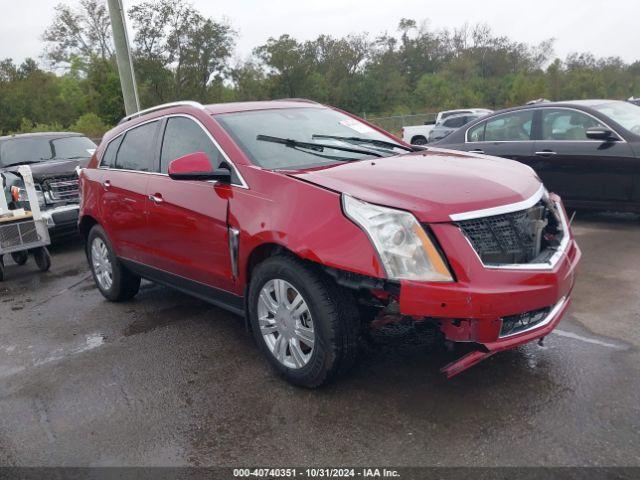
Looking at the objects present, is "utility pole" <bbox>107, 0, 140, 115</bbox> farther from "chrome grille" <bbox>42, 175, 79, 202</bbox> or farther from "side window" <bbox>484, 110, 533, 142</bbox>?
"side window" <bbox>484, 110, 533, 142</bbox>

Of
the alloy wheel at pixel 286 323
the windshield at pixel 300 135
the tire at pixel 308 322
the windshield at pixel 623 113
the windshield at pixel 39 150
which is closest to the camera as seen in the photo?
the tire at pixel 308 322

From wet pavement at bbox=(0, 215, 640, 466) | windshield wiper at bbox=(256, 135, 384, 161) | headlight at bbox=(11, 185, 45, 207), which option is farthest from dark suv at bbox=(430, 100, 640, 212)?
headlight at bbox=(11, 185, 45, 207)

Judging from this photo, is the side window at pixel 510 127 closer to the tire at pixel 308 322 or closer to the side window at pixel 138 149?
the side window at pixel 138 149

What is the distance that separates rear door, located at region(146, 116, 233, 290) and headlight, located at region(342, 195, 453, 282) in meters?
1.18

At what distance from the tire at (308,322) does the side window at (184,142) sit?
40.7 inches

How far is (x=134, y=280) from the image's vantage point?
5.62 metres

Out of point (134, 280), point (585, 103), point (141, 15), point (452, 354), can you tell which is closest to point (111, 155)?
point (134, 280)

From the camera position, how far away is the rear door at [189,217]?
3.91m

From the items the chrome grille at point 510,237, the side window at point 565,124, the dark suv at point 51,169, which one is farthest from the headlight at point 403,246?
the dark suv at point 51,169

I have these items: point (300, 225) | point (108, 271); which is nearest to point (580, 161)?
point (300, 225)

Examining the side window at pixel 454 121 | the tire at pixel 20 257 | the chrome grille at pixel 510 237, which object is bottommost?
the tire at pixel 20 257

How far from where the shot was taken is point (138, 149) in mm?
5059

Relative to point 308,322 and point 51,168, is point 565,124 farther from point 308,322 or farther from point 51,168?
point 51,168

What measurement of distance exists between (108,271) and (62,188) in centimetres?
351
